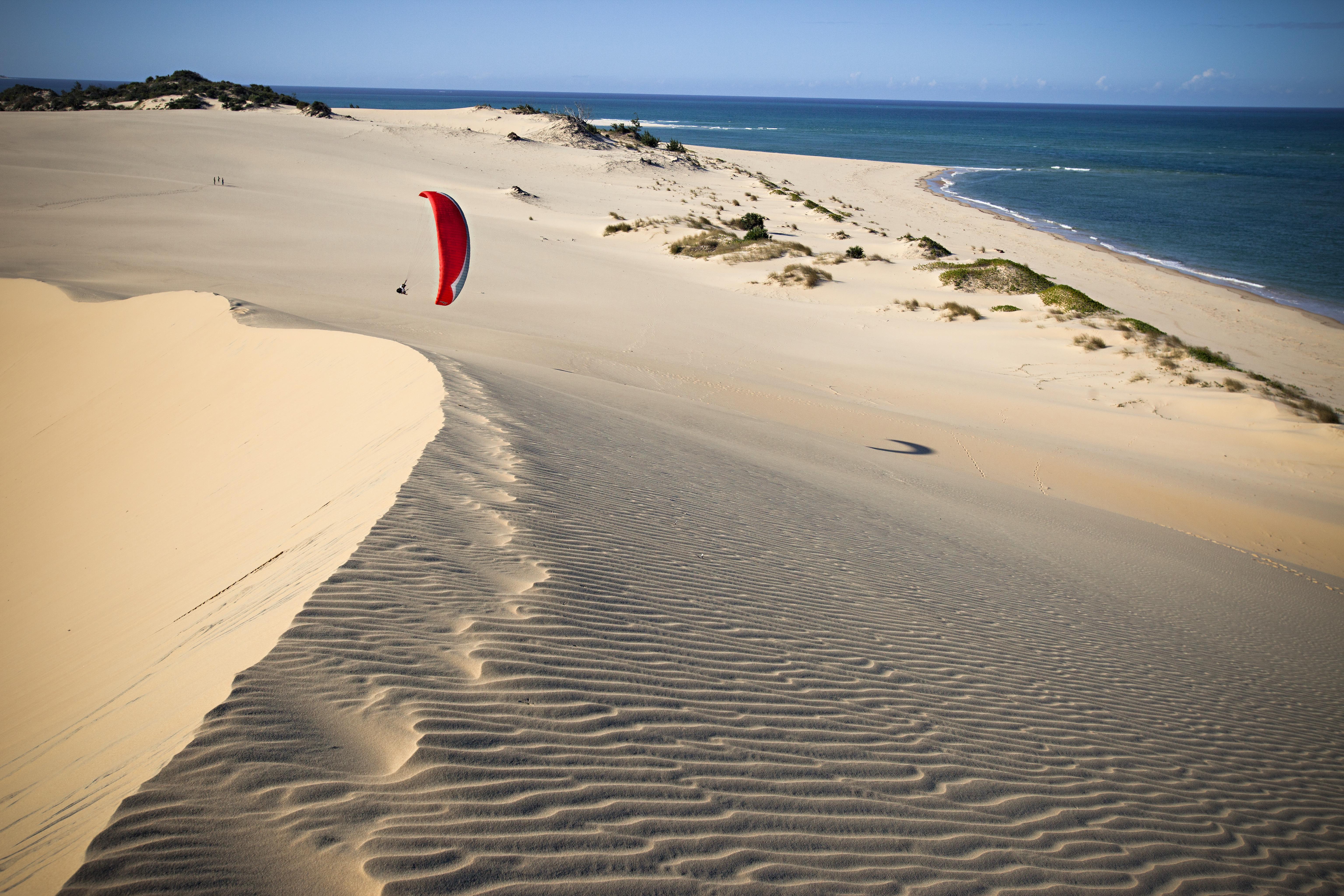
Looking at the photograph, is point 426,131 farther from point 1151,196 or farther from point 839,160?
point 1151,196

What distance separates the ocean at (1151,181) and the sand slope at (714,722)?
81.3ft

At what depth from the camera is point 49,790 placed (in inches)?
115

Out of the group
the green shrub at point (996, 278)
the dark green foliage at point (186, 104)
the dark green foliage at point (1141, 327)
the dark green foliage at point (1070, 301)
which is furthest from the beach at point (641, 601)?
the dark green foliage at point (186, 104)

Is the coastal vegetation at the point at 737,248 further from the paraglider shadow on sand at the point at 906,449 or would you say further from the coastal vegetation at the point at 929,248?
the paraglider shadow on sand at the point at 906,449

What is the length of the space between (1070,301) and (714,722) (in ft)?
A: 63.6

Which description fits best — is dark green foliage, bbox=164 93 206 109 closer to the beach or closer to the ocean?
the beach

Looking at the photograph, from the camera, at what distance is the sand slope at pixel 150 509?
125 inches

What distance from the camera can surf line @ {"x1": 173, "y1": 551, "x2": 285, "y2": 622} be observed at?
473 centimetres

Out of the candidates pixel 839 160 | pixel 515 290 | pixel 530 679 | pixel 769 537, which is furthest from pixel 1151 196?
pixel 530 679

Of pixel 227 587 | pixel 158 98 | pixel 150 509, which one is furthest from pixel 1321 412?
pixel 158 98

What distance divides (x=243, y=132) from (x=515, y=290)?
27928 mm

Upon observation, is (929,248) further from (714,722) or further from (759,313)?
(714,722)

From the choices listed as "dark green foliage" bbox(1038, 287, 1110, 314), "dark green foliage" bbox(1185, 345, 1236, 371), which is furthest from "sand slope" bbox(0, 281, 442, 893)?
"dark green foliage" bbox(1038, 287, 1110, 314)

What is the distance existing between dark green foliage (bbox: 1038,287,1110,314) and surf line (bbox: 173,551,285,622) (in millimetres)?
19432
